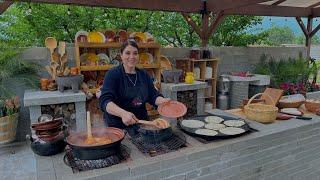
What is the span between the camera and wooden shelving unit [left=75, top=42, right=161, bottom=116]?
3.75m

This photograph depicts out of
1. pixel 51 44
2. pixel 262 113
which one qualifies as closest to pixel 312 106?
pixel 262 113

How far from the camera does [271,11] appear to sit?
18.7 feet

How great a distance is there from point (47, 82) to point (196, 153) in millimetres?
2676

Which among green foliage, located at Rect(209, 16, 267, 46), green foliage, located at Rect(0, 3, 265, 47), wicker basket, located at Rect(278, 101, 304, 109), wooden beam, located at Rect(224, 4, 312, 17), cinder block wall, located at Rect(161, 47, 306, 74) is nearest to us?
wicker basket, located at Rect(278, 101, 304, 109)

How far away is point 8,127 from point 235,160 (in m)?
2.86

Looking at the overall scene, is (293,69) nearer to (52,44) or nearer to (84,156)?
(52,44)

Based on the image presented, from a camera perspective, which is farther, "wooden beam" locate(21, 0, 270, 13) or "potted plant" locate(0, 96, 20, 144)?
"wooden beam" locate(21, 0, 270, 13)

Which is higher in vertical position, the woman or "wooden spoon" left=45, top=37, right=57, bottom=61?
"wooden spoon" left=45, top=37, right=57, bottom=61

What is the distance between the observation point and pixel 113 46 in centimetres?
396

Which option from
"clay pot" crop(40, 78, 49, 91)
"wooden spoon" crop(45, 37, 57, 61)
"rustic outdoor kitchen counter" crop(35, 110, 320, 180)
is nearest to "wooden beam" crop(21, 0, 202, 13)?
"wooden spoon" crop(45, 37, 57, 61)

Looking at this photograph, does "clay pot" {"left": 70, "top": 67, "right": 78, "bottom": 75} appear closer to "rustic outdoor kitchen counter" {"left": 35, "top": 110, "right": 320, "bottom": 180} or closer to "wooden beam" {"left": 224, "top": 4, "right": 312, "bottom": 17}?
"rustic outdoor kitchen counter" {"left": 35, "top": 110, "right": 320, "bottom": 180}

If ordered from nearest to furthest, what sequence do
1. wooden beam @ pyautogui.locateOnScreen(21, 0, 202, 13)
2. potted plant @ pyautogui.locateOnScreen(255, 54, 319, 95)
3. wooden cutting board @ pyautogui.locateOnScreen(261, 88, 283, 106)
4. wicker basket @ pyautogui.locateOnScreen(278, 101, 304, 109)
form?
wooden cutting board @ pyautogui.locateOnScreen(261, 88, 283, 106) → wicker basket @ pyautogui.locateOnScreen(278, 101, 304, 109) → wooden beam @ pyautogui.locateOnScreen(21, 0, 202, 13) → potted plant @ pyautogui.locateOnScreen(255, 54, 319, 95)

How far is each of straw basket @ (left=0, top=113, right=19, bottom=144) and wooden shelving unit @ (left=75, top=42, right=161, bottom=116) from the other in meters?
1.06

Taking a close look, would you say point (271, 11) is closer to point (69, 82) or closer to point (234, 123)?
point (69, 82)
